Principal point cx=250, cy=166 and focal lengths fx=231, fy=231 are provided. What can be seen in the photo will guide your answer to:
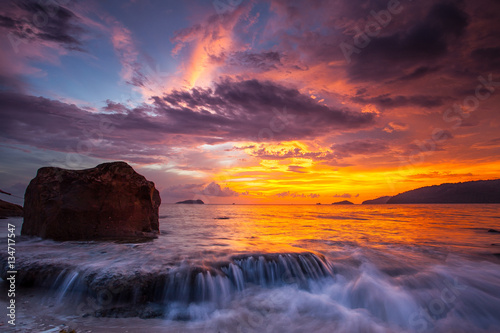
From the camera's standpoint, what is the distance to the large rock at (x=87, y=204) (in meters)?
9.58

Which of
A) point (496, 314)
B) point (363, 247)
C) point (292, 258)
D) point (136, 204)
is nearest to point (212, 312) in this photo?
point (292, 258)

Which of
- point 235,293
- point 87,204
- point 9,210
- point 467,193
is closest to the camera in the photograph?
point 235,293

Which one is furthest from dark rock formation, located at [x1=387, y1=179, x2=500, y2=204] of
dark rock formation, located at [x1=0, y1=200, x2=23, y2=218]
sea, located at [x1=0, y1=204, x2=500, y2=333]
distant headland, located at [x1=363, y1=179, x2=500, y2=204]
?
dark rock formation, located at [x1=0, y1=200, x2=23, y2=218]

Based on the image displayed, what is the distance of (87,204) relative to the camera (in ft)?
32.4

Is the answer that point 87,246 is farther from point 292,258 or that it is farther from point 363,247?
point 363,247

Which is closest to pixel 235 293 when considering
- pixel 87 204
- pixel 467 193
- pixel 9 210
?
pixel 87 204

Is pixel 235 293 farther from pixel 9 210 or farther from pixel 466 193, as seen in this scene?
pixel 466 193

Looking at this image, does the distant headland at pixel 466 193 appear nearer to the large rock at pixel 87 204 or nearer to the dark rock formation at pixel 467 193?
the dark rock formation at pixel 467 193

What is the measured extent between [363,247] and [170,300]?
969cm

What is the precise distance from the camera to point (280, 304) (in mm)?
5441

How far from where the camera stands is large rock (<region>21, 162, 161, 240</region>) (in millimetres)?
9578

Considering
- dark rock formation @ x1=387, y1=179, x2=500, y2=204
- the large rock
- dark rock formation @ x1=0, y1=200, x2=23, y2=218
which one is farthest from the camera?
dark rock formation @ x1=387, y1=179, x2=500, y2=204

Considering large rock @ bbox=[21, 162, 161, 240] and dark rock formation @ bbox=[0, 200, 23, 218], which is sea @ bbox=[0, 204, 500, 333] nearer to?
large rock @ bbox=[21, 162, 161, 240]

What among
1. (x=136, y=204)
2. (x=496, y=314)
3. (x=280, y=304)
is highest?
(x=136, y=204)
